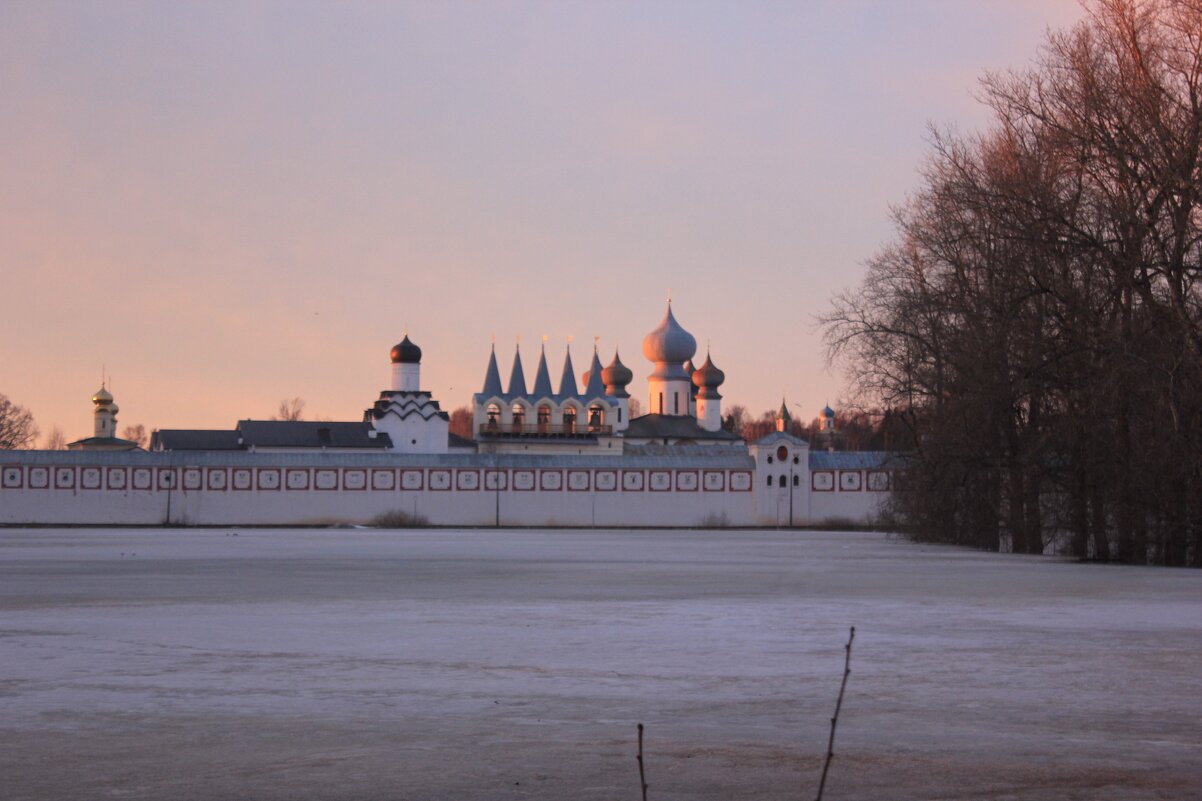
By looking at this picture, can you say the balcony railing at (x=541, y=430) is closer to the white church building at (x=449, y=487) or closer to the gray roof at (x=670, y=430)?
the gray roof at (x=670, y=430)

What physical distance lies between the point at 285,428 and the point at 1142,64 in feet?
211

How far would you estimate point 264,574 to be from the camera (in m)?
23.0

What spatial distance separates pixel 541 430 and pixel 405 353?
13.4 m

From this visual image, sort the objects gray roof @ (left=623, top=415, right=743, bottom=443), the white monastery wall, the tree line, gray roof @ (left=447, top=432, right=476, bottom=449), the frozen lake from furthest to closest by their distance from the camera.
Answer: gray roof @ (left=623, top=415, right=743, bottom=443), gray roof @ (left=447, top=432, right=476, bottom=449), the white monastery wall, the tree line, the frozen lake

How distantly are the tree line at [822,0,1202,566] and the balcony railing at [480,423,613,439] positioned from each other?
204 ft

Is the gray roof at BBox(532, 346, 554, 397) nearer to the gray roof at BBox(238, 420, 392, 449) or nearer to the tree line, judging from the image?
the gray roof at BBox(238, 420, 392, 449)

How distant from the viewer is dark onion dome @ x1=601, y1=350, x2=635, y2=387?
4205 inches

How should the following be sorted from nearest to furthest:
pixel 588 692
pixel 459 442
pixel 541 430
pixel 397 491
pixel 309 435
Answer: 1. pixel 588 692
2. pixel 397 491
3. pixel 309 435
4. pixel 459 442
5. pixel 541 430

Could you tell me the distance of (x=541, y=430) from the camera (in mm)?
98438

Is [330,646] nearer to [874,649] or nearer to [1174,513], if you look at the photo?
[874,649]

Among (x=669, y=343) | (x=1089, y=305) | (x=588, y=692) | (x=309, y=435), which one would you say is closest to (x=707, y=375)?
(x=669, y=343)

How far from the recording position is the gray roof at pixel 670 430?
103688 millimetres

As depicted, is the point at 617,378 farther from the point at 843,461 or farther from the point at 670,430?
the point at 843,461

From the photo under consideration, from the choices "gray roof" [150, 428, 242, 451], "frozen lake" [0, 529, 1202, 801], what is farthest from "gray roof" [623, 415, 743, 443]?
"frozen lake" [0, 529, 1202, 801]
